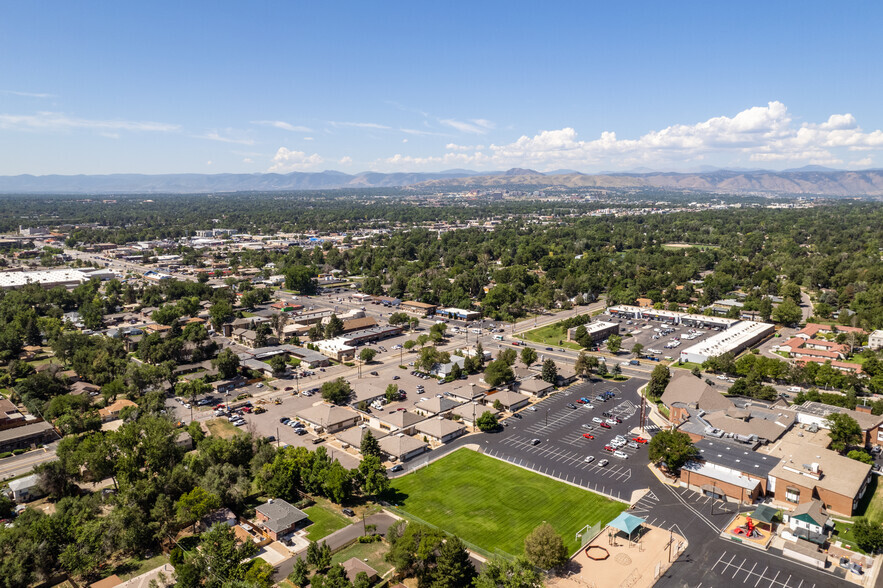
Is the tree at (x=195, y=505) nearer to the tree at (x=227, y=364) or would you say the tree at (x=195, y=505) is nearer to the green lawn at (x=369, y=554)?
the green lawn at (x=369, y=554)

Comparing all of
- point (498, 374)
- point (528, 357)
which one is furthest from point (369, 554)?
point (528, 357)

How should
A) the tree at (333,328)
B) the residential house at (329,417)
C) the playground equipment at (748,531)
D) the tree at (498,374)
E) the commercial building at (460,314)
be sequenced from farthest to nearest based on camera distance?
the commercial building at (460,314), the tree at (333,328), the tree at (498,374), the residential house at (329,417), the playground equipment at (748,531)

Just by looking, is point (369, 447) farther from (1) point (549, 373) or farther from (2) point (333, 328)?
(2) point (333, 328)

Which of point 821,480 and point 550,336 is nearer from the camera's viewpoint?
point 821,480

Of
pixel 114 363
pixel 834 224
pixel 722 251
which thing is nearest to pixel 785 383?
pixel 114 363

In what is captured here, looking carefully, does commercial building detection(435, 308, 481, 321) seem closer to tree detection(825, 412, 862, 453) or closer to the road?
tree detection(825, 412, 862, 453)

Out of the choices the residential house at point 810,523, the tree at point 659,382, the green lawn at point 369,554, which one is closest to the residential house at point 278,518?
the green lawn at point 369,554

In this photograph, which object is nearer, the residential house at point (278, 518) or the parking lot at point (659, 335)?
the residential house at point (278, 518)
